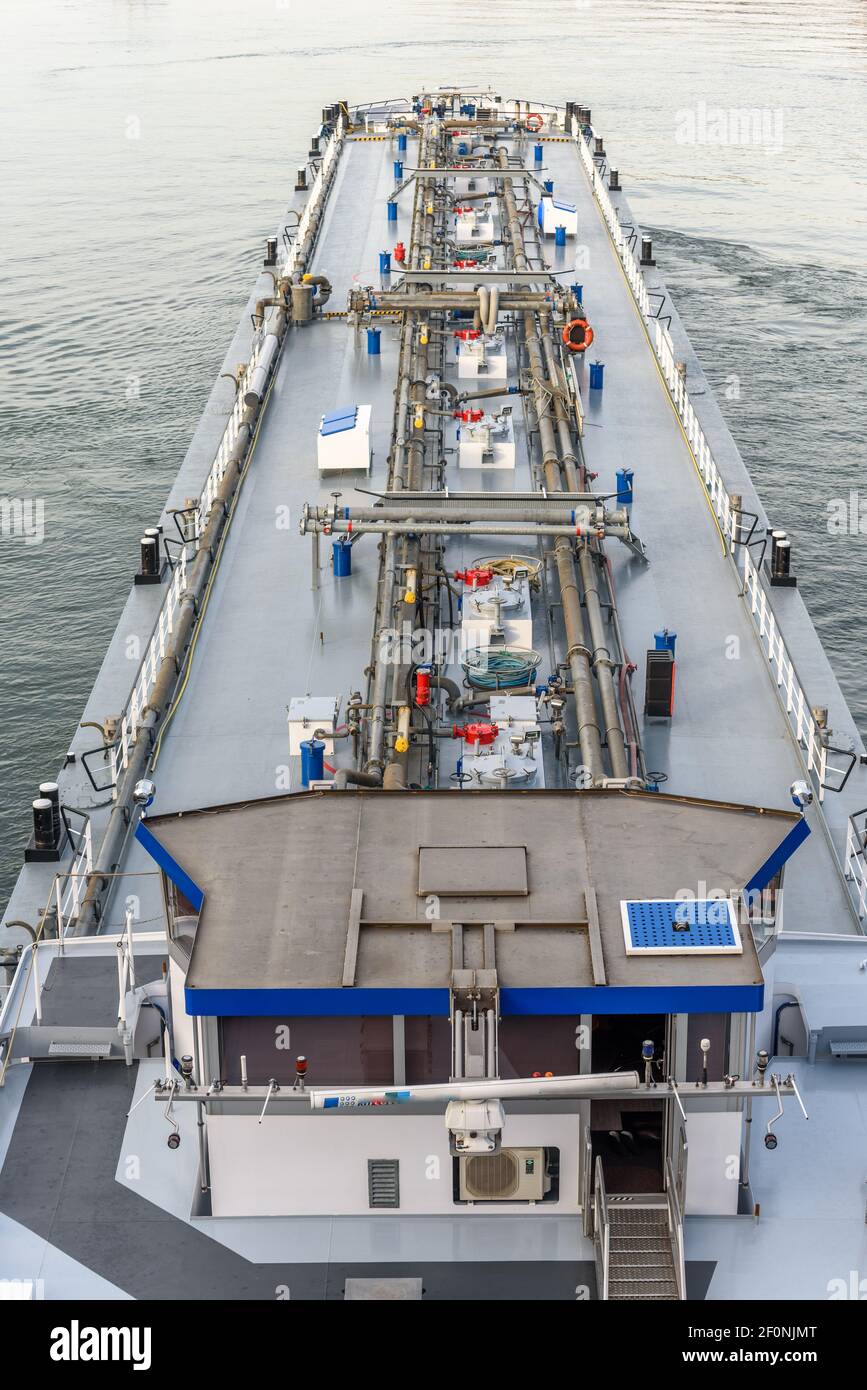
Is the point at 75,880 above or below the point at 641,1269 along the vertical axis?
above

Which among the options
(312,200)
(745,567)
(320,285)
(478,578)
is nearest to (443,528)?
(478,578)

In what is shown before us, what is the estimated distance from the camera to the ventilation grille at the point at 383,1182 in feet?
Answer: 53.4

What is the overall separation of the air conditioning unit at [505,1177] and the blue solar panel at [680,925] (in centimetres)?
269

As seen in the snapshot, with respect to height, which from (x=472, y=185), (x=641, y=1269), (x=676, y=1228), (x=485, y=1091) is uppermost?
(x=472, y=185)

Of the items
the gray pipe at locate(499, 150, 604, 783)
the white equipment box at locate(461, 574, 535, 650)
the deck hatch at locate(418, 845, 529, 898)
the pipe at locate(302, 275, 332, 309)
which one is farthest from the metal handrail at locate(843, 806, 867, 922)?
the pipe at locate(302, 275, 332, 309)

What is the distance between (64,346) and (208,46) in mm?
70350

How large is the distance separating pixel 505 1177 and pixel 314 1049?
2.58m

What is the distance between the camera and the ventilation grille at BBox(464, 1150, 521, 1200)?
1631cm

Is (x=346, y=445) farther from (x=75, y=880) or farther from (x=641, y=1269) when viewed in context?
(x=641, y=1269)

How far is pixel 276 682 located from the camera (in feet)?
93.2

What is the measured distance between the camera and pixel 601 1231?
15.8 m

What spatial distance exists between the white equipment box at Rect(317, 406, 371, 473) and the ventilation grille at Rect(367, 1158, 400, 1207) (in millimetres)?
21931
